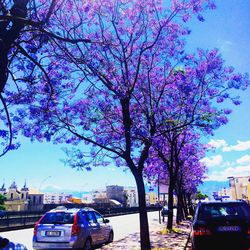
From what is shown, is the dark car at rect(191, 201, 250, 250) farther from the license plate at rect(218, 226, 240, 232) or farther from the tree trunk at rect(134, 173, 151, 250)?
the tree trunk at rect(134, 173, 151, 250)

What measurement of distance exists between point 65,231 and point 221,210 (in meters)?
5.16

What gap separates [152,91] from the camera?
51.1 ft

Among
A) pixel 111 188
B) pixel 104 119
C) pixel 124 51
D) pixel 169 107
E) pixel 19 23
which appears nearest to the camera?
pixel 19 23

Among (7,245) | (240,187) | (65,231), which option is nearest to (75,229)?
(65,231)

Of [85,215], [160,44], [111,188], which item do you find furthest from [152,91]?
[111,188]

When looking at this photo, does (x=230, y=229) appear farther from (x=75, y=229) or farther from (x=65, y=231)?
(x=65, y=231)

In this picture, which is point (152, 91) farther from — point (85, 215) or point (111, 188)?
point (111, 188)

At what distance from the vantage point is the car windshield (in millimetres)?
8523

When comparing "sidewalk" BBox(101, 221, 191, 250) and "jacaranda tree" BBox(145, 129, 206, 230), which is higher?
"jacaranda tree" BBox(145, 129, 206, 230)

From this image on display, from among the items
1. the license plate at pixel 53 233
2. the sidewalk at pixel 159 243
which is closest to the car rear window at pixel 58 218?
the license plate at pixel 53 233

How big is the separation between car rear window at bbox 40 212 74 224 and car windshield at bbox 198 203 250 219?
15.7ft

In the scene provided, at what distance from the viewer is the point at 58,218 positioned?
1156 centimetres

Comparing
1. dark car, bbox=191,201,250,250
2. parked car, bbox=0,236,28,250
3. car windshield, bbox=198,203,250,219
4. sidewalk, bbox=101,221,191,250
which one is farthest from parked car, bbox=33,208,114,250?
parked car, bbox=0,236,28,250

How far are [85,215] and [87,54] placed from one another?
601cm
